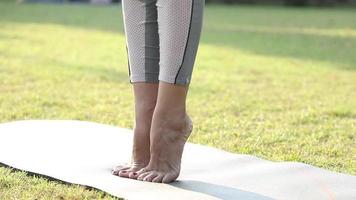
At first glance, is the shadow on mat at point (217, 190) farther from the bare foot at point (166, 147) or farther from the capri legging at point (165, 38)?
the capri legging at point (165, 38)

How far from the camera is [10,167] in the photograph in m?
2.32

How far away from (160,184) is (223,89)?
233cm

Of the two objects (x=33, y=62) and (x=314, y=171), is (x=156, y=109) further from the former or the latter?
(x=33, y=62)

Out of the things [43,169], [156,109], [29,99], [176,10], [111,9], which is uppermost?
[176,10]

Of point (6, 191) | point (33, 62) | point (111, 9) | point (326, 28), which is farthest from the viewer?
point (111, 9)

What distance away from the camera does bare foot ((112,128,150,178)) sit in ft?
7.29

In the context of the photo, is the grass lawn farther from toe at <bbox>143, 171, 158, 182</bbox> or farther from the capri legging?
the capri legging

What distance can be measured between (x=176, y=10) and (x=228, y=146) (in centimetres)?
84

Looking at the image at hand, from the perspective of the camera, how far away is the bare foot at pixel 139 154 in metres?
2.22

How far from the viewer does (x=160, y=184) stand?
6.95 feet

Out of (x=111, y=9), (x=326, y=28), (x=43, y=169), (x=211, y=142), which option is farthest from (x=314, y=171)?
(x=111, y=9)

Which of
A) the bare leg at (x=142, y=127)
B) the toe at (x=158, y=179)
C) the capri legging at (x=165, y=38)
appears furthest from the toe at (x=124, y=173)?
the capri legging at (x=165, y=38)

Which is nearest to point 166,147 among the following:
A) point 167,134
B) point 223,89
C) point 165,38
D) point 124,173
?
point 167,134

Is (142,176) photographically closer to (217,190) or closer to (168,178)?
(168,178)
